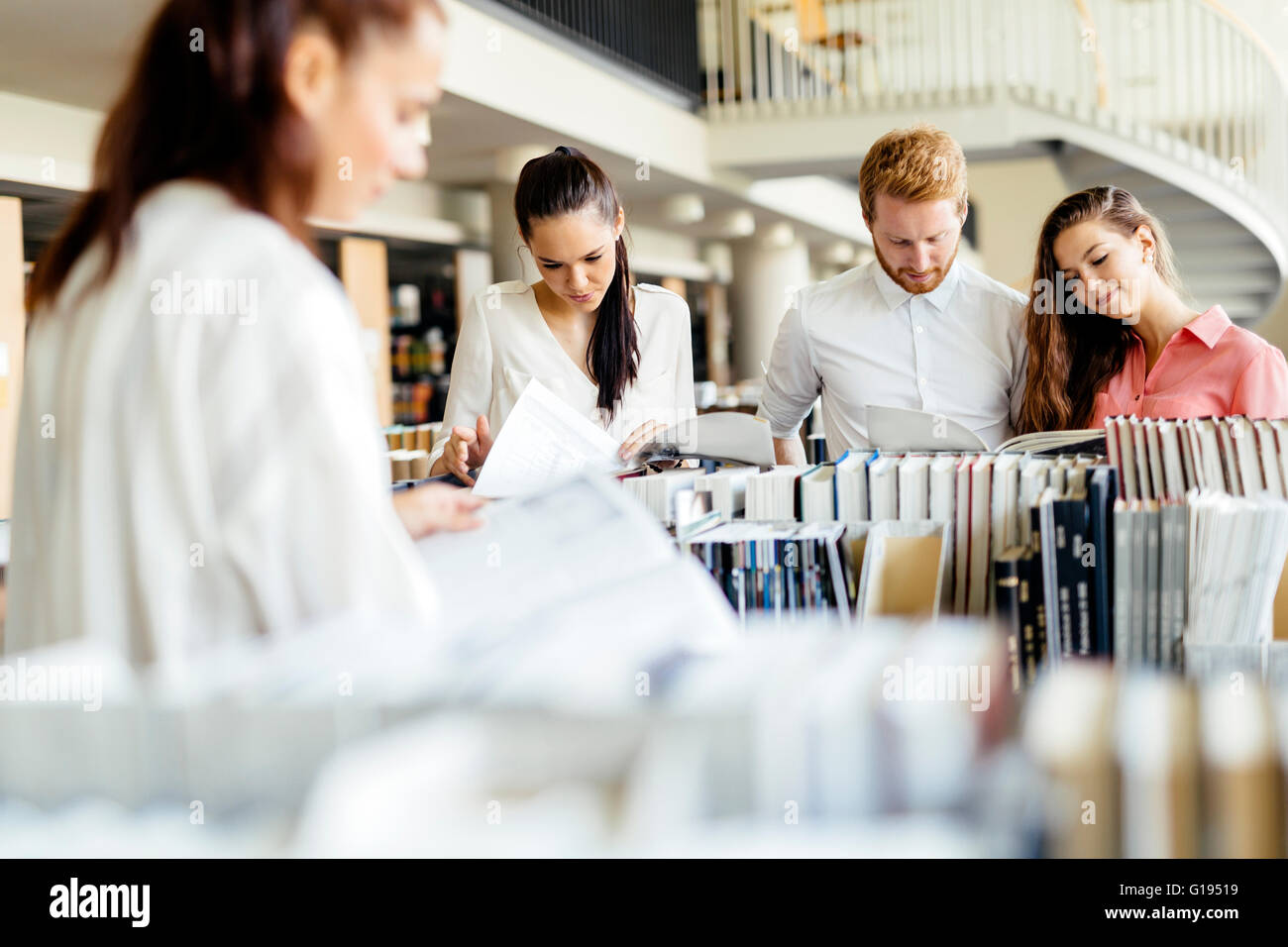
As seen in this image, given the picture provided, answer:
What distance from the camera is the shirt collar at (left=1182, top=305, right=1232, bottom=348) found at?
1.97 meters

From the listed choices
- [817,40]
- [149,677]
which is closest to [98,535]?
[149,677]

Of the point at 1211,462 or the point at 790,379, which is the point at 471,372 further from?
the point at 1211,462

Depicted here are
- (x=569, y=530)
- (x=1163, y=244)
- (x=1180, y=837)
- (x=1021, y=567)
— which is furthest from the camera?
(x=1163, y=244)

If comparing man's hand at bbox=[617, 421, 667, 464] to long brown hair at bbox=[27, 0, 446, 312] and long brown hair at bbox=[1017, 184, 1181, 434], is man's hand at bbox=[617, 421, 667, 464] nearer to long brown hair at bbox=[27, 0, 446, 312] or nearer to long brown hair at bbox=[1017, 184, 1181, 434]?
long brown hair at bbox=[1017, 184, 1181, 434]

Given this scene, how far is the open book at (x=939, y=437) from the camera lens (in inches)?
64.4

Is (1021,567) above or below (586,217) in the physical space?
below

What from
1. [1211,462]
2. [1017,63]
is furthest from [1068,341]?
[1017,63]

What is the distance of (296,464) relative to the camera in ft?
2.58

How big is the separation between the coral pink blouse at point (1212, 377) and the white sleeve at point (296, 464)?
1.53 meters

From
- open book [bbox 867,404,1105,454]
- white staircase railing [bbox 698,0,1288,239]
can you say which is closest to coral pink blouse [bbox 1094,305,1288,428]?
open book [bbox 867,404,1105,454]

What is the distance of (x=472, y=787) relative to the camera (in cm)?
67

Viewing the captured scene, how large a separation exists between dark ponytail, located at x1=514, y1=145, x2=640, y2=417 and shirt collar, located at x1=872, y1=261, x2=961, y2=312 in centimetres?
53

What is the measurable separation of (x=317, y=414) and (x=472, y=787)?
0.28m
